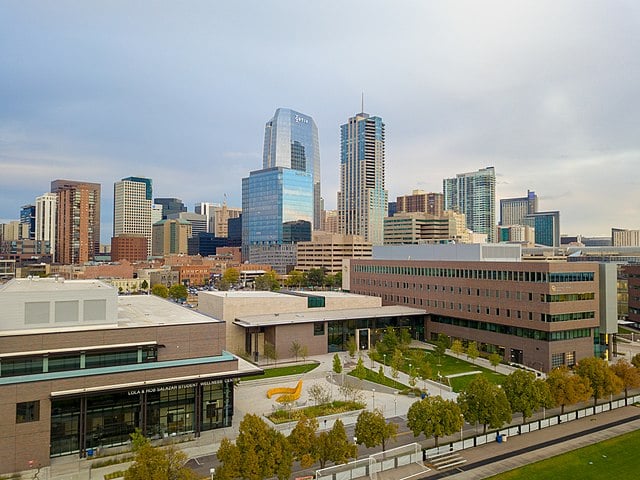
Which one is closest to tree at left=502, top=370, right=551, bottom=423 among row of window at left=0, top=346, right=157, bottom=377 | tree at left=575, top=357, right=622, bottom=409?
tree at left=575, top=357, right=622, bottom=409

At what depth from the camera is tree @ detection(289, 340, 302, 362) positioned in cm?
6449

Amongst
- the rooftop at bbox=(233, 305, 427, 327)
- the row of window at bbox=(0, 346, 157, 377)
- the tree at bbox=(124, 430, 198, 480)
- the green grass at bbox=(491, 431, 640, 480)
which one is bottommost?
the green grass at bbox=(491, 431, 640, 480)

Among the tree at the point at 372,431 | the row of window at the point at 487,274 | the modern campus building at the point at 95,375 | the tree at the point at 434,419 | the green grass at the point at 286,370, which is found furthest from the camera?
the row of window at the point at 487,274

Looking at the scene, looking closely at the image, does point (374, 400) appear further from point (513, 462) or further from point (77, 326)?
point (77, 326)

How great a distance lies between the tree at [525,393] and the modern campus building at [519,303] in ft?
69.0

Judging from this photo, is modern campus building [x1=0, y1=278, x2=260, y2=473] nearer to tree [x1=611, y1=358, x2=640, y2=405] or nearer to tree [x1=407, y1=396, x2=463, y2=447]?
tree [x1=407, y1=396, x2=463, y2=447]

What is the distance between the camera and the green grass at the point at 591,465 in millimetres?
32250

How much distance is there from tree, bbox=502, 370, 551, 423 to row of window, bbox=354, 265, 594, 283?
74.3 feet

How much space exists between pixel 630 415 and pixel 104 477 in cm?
4478

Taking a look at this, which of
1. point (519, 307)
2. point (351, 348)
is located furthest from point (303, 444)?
point (519, 307)

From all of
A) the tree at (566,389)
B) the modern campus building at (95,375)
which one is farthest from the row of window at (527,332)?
the modern campus building at (95,375)

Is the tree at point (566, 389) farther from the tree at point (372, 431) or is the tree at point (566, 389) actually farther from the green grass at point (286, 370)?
the green grass at point (286, 370)

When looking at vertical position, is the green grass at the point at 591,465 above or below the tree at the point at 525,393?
below

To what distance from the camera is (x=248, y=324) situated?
63719 mm
